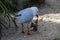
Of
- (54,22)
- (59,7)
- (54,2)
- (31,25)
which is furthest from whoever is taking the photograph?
(54,2)

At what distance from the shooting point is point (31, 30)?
535 cm

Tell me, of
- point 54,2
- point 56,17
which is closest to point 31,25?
point 56,17

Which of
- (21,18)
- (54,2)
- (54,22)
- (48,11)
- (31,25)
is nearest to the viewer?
(21,18)

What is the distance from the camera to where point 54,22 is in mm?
5969

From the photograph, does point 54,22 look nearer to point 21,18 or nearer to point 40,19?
point 40,19

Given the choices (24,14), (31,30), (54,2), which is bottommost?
(31,30)

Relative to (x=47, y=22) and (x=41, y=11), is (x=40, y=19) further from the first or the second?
(x=41, y=11)

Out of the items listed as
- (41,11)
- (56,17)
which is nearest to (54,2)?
(41,11)

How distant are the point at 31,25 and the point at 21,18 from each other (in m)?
0.53

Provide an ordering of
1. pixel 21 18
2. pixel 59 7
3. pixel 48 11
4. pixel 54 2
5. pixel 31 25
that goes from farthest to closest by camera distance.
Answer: pixel 54 2
pixel 59 7
pixel 48 11
pixel 31 25
pixel 21 18

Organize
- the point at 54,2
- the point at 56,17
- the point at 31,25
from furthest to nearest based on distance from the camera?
the point at 54,2 < the point at 56,17 < the point at 31,25

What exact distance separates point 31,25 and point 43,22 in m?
0.82

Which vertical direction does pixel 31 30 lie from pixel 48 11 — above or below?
below

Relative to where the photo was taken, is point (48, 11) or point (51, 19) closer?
point (51, 19)
